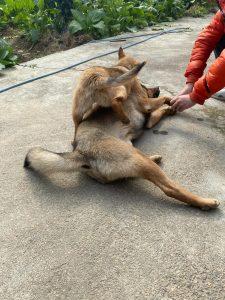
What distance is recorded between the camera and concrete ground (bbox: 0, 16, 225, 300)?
2.28m

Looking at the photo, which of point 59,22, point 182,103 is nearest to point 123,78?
point 182,103

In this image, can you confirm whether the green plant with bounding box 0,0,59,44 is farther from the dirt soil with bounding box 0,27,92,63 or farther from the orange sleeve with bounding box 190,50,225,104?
the orange sleeve with bounding box 190,50,225,104

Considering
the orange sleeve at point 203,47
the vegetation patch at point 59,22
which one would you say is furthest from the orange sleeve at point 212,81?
the vegetation patch at point 59,22

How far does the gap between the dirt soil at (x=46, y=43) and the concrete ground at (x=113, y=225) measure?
12.1ft

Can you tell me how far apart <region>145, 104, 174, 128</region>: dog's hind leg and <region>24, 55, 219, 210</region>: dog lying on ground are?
2.06 ft

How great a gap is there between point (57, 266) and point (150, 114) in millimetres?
2247

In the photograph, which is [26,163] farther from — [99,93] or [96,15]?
[96,15]

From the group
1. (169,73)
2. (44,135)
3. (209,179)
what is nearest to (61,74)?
(169,73)

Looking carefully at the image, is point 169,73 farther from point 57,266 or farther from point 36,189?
point 57,266

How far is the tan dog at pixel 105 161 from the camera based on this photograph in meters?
2.95

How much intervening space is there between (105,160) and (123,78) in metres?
0.93

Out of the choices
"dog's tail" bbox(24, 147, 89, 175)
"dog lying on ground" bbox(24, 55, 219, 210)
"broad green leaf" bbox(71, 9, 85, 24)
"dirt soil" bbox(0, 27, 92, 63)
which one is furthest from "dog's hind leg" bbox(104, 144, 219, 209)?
"broad green leaf" bbox(71, 9, 85, 24)

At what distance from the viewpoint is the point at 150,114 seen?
13.8 ft

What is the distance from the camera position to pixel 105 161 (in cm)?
305
